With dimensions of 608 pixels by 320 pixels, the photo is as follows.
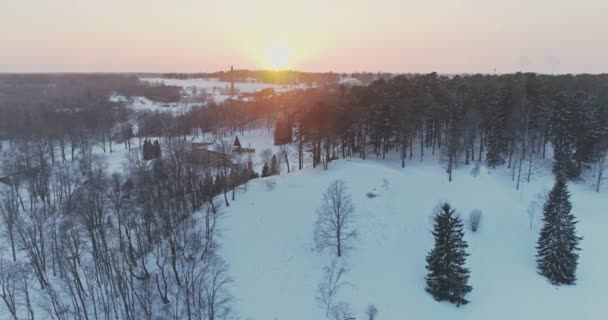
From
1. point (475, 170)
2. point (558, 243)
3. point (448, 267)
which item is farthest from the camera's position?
point (475, 170)

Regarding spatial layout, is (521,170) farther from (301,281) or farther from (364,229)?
(301,281)

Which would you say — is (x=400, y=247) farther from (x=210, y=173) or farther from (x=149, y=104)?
(x=149, y=104)

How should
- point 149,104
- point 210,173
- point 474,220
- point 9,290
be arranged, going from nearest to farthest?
point 9,290 → point 474,220 → point 210,173 → point 149,104

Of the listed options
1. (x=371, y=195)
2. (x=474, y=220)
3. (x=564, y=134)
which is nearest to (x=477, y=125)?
(x=564, y=134)

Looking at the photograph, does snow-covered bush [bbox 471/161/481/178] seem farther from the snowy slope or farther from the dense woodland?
the dense woodland

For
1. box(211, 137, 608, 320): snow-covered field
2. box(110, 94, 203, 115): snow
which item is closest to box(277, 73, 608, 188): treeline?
box(211, 137, 608, 320): snow-covered field

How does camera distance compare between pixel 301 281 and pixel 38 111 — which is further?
pixel 38 111

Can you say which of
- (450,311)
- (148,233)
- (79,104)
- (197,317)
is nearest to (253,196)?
(148,233)
